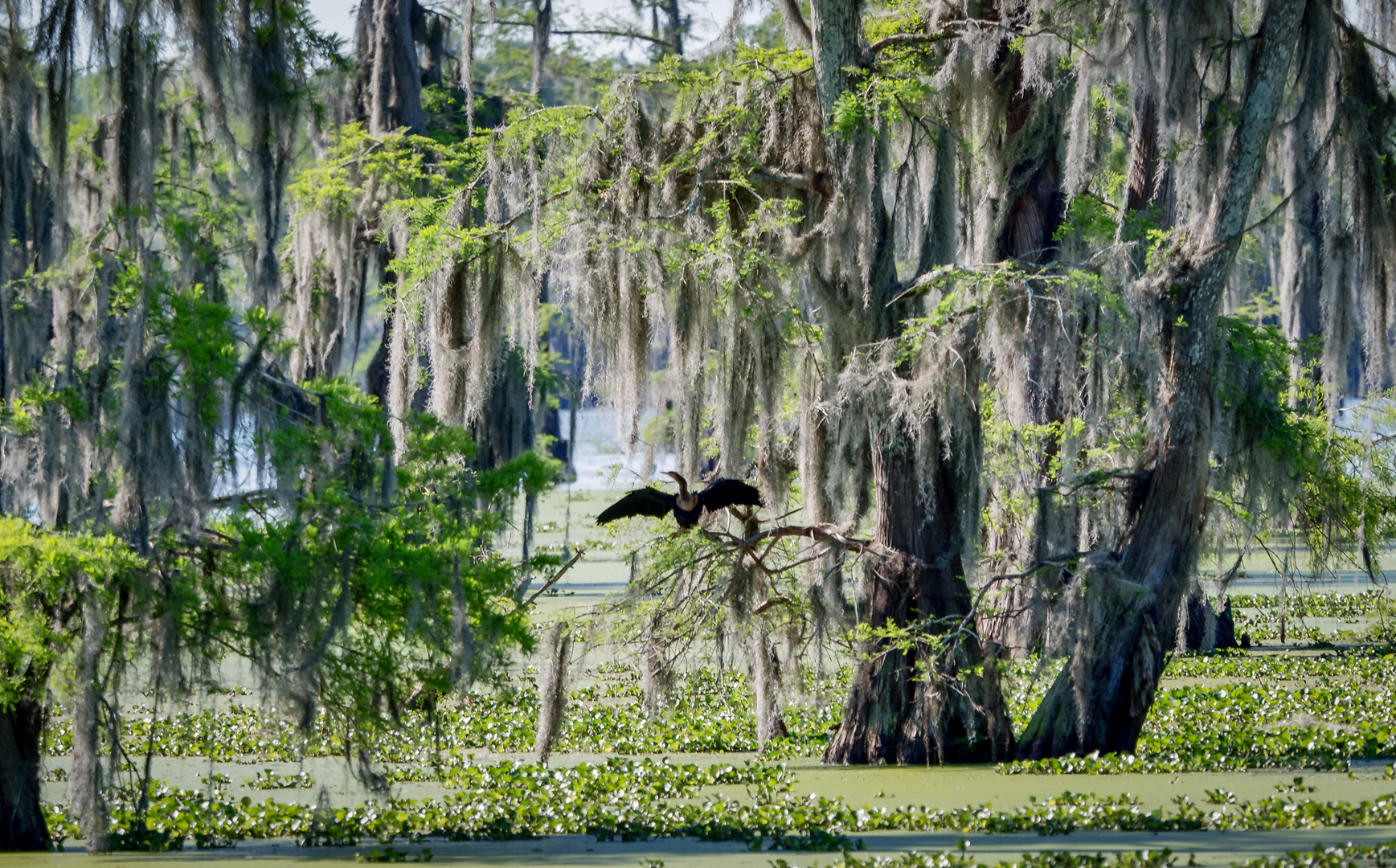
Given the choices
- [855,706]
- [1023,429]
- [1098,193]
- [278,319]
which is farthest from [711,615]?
[1098,193]

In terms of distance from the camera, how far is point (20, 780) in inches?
289

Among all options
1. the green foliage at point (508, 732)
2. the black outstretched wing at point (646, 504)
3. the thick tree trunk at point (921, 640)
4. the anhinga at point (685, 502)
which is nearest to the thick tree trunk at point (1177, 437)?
the thick tree trunk at point (921, 640)

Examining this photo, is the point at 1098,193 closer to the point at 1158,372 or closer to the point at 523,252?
the point at 1158,372

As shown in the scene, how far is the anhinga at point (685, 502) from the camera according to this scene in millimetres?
9523

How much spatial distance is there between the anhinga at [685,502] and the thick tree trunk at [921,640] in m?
1.02

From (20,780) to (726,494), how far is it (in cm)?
425

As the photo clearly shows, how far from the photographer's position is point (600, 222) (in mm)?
10617

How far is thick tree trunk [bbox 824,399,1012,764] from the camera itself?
9.85 m

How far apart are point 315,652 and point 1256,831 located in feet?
14.6

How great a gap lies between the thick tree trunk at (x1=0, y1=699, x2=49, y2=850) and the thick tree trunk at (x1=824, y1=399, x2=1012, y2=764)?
4.83m

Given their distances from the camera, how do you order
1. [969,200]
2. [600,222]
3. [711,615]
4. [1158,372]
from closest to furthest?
[1158,372] < [711,615] < [600,222] < [969,200]

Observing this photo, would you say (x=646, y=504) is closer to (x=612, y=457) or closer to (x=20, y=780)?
(x=20, y=780)

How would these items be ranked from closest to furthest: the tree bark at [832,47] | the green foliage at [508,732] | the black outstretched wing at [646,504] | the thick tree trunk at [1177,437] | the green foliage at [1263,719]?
the green foliage at [1263,719]
the thick tree trunk at [1177,437]
the black outstretched wing at [646,504]
the tree bark at [832,47]
the green foliage at [508,732]

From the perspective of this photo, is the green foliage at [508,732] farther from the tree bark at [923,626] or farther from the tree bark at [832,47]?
the tree bark at [832,47]
